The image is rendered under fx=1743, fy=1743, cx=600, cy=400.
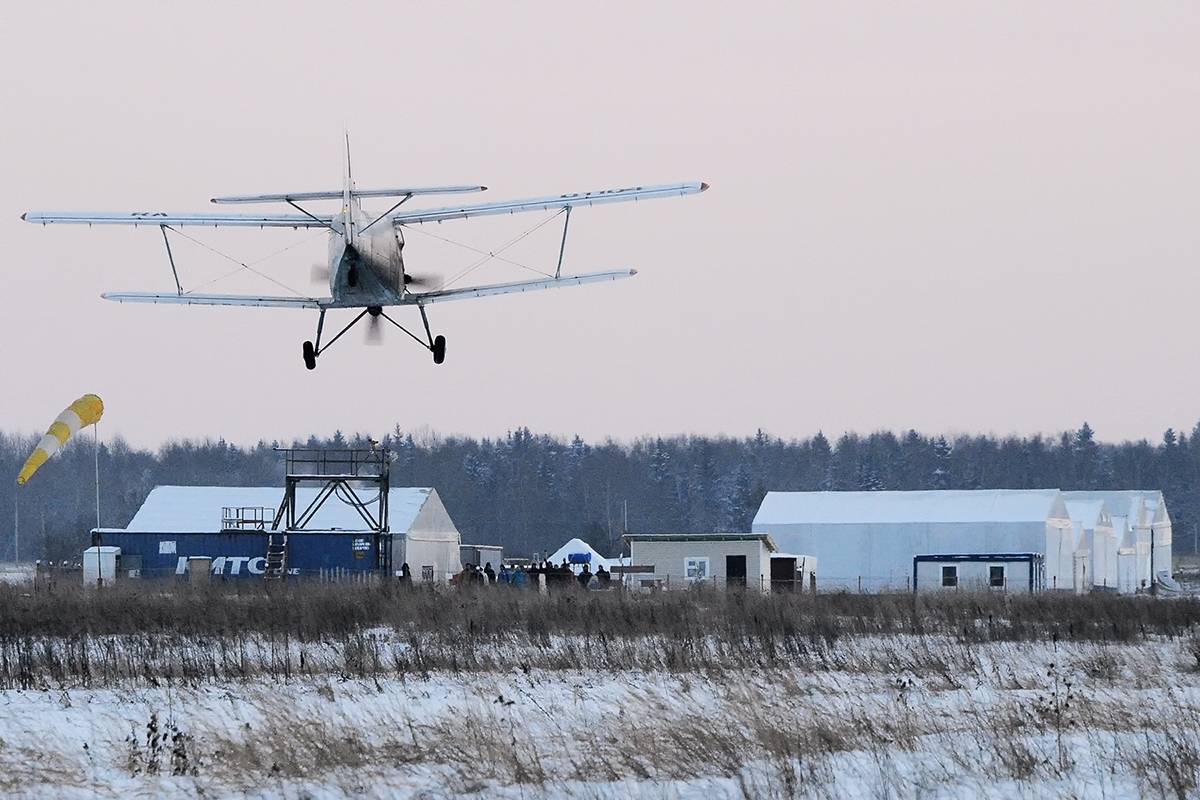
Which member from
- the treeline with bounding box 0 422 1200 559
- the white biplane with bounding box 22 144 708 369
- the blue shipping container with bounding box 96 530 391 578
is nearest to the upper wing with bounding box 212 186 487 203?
the white biplane with bounding box 22 144 708 369

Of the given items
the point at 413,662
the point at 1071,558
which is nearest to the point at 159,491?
the point at 1071,558

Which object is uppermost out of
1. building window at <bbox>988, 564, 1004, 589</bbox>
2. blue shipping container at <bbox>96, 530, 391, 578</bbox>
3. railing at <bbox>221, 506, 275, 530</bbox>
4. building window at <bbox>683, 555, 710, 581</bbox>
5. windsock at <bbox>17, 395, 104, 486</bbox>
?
windsock at <bbox>17, 395, 104, 486</bbox>

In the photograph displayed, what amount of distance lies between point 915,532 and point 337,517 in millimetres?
20780

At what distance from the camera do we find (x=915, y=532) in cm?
6297

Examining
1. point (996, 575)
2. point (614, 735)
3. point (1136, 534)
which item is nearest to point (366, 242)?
point (614, 735)

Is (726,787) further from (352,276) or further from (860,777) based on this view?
(352,276)

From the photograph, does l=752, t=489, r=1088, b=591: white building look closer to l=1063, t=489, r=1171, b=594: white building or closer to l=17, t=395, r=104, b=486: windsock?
l=1063, t=489, r=1171, b=594: white building

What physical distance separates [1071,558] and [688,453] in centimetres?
10867

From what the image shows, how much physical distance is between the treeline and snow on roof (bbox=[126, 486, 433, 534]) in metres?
80.9

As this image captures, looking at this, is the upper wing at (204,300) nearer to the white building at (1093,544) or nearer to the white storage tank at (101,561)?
the white storage tank at (101,561)

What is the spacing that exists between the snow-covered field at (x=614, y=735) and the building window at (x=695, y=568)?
120ft

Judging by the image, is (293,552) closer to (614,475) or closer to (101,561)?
(101,561)

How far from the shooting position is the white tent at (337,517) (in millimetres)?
60062

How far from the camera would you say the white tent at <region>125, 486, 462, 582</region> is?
197 ft
